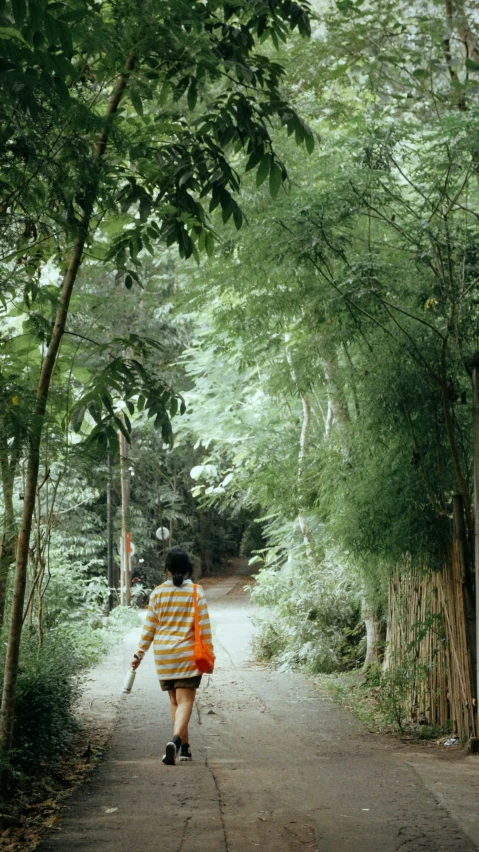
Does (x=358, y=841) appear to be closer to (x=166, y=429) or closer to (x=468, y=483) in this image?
(x=166, y=429)

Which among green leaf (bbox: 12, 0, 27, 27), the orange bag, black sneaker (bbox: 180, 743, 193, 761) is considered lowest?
black sneaker (bbox: 180, 743, 193, 761)

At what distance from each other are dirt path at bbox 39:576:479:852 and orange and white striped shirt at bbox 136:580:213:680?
0.77m

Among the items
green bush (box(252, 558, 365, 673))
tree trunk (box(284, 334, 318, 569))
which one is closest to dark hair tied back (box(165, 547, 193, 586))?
tree trunk (box(284, 334, 318, 569))

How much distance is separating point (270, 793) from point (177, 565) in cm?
199

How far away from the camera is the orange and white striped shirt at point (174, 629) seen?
7.30 metres

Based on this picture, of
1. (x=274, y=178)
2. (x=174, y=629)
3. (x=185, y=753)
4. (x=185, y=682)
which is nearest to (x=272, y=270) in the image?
(x=274, y=178)

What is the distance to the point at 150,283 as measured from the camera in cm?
2611

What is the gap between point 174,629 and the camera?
289 inches

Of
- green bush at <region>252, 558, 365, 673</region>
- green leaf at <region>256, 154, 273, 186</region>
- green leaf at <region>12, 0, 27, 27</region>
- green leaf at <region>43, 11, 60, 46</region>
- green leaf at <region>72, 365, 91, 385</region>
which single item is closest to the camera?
green leaf at <region>12, 0, 27, 27</region>

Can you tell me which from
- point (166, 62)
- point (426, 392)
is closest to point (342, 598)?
point (426, 392)

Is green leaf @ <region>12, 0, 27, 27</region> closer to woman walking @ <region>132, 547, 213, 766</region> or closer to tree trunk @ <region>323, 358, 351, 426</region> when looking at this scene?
woman walking @ <region>132, 547, 213, 766</region>

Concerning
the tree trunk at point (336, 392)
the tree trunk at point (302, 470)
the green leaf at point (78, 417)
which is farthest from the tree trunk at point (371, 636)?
the green leaf at point (78, 417)

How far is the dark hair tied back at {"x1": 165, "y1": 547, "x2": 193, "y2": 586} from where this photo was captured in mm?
7379

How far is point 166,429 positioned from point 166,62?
235 cm
